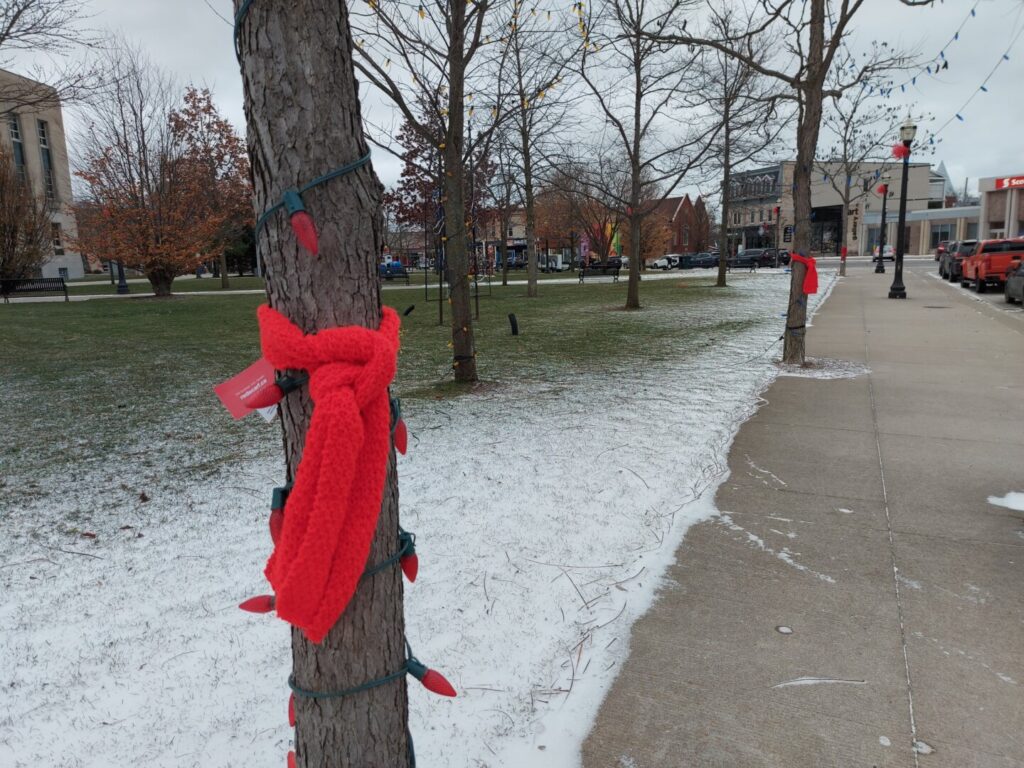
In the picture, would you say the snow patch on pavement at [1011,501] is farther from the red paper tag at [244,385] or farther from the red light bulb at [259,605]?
the red paper tag at [244,385]

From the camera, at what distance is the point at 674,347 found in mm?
10734

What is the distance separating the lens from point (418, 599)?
10.3 feet

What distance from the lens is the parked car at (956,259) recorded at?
83.7ft

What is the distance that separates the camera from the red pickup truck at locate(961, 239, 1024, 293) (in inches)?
805

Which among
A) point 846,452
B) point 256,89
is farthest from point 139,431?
point 846,452

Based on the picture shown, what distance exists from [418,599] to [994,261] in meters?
23.7

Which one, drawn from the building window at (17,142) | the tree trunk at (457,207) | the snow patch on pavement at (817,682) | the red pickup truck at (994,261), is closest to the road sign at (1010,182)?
the red pickup truck at (994,261)

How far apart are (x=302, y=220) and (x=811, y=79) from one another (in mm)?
8681

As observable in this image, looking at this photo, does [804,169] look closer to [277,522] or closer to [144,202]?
[277,522]

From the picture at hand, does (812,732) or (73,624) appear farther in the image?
(73,624)

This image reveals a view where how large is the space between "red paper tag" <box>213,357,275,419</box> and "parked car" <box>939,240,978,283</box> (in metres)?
29.1

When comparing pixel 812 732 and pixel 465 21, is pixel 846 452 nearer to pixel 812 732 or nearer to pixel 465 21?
pixel 812 732

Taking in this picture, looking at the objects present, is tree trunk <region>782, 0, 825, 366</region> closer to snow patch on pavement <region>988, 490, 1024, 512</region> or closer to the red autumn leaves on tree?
snow patch on pavement <region>988, 490, 1024, 512</region>

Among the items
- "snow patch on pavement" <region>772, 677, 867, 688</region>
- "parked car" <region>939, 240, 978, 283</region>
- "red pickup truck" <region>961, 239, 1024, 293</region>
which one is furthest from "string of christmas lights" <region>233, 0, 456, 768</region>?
"parked car" <region>939, 240, 978, 283</region>
